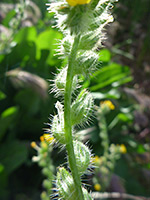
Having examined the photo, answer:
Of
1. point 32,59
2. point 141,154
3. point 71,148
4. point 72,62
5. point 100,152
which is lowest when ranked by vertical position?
point 141,154

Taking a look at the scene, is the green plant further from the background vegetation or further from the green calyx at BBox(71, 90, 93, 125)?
the background vegetation

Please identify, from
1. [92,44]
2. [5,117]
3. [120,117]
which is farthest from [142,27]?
[92,44]

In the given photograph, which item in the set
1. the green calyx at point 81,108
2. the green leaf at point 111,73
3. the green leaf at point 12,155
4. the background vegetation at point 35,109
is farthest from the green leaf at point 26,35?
the green calyx at point 81,108

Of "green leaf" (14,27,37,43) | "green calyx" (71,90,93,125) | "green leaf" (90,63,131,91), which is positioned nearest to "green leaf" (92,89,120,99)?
"green leaf" (90,63,131,91)

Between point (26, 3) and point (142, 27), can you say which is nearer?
point (26, 3)

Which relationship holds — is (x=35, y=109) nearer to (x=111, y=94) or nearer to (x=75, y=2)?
(x=111, y=94)

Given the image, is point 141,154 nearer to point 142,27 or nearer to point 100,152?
point 100,152

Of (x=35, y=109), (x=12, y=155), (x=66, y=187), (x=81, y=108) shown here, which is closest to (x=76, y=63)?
(x=81, y=108)
